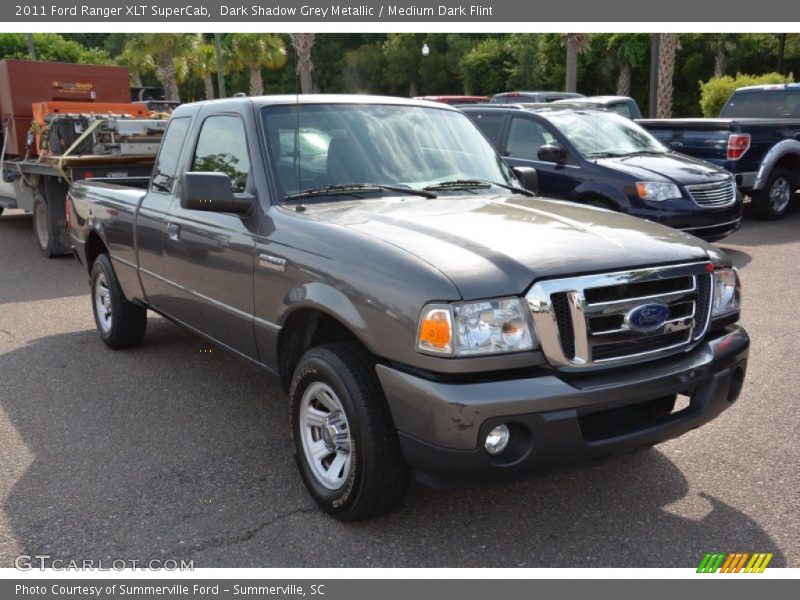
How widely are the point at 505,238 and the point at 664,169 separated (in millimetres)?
6496

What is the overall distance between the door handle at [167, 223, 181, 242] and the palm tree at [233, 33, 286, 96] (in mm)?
38585

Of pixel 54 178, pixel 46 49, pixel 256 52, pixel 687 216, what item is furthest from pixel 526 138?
pixel 256 52

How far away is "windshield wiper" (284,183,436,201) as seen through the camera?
13.9 ft

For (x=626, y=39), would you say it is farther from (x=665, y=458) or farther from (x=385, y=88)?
→ (x=665, y=458)

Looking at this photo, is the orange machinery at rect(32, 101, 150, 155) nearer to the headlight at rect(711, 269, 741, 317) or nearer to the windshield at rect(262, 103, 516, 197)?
the windshield at rect(262, 103, 516, 197)

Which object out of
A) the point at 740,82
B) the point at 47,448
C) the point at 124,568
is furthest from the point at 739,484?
the point at 740,82

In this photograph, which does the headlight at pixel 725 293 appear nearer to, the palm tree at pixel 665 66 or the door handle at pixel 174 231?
the door handle at pixel 174 231

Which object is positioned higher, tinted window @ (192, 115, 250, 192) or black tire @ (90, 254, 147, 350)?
tinted window @ (192, 115, 250, 192)

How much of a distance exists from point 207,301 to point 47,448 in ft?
3.93

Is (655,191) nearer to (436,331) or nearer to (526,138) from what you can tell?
(526,138)

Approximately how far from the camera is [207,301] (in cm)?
470

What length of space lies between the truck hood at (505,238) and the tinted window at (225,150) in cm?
61

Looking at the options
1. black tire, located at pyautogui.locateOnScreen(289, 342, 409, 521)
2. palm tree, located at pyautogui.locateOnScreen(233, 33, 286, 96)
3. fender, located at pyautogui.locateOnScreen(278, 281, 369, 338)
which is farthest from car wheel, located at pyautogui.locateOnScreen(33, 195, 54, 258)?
palm tree, located at pyautogui.locateOnScreen(233, 33, 286, 96)

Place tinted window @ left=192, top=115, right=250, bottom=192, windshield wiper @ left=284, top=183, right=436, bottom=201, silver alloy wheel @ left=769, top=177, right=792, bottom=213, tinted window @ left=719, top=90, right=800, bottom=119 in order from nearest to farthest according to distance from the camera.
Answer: windshield wiper @ left=284, top=183, right=436, bottom=201
tinted window @ left=192, top=115, right=250, bottom=192
silver alloy wheel @ left=769, top=177, right=792, bottom=213
tinted window @ left=719, top=90, right=800, bottom=119
